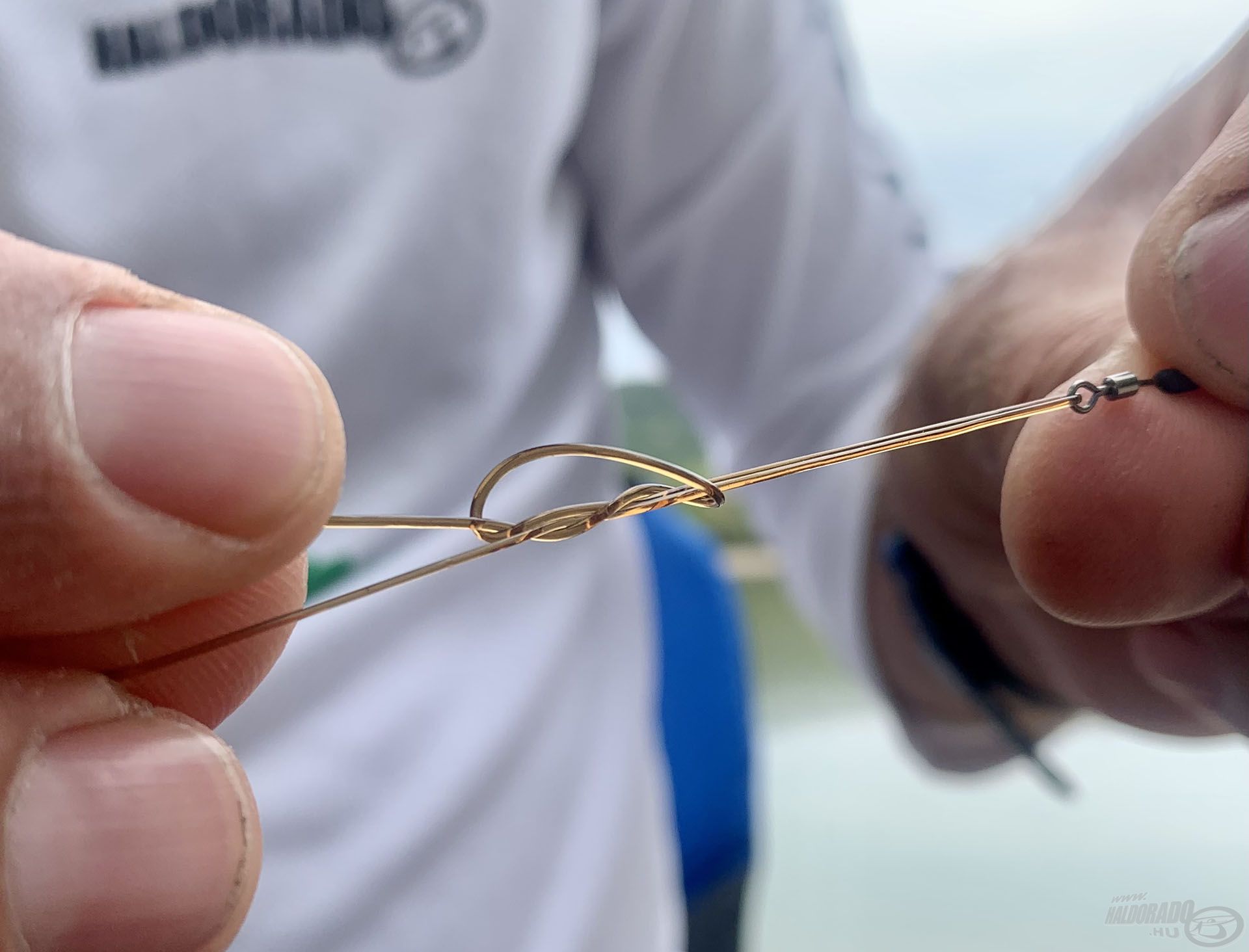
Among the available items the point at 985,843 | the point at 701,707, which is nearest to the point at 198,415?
the point at 985,843

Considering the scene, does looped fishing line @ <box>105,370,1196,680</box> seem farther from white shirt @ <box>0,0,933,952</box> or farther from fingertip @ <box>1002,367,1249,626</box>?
white shirt @ <box>0,0,933,952</box>

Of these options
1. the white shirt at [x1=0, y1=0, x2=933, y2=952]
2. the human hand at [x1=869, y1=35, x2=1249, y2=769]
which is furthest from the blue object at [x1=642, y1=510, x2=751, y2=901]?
the human hand at [x1=869, y1=35, x2=1249, y2=769]

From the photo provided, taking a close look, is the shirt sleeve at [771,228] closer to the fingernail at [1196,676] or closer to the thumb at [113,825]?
the fingernail at [1196,676]

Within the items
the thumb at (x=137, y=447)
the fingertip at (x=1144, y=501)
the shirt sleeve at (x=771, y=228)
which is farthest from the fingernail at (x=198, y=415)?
the shirt sleeve at (x=771, y=228)

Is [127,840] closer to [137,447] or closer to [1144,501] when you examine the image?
[137,447]

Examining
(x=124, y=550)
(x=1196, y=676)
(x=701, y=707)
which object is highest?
(x=124, y=550)

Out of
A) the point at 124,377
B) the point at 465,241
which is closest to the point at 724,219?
the point at 465,241
